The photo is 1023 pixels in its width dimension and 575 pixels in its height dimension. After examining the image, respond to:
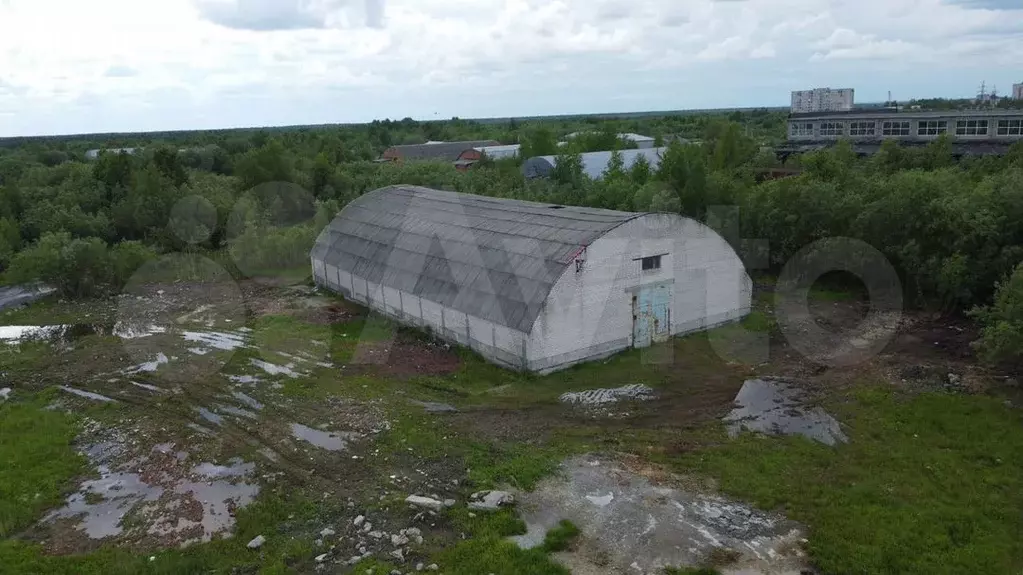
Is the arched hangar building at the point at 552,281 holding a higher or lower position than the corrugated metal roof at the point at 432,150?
lower

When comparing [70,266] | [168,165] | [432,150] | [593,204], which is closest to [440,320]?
[593,204]

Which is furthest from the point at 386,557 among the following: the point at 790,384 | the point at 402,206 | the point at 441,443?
the point at 402,206

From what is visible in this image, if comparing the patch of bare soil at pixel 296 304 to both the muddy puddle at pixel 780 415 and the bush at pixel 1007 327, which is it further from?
the bush at pixel 1007 327

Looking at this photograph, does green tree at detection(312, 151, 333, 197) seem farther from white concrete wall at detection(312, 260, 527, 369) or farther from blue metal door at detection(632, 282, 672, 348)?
blue metal door at detection(632, 282, 672, 348)

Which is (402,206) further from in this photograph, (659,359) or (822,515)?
(822,515)

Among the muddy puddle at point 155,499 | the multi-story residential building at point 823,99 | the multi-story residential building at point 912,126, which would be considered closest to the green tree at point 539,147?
the multi-story residential building at point 912,126

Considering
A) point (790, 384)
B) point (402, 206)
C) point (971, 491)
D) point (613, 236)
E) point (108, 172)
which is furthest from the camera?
point (108, 172)

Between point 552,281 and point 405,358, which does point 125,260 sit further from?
point 552,281
